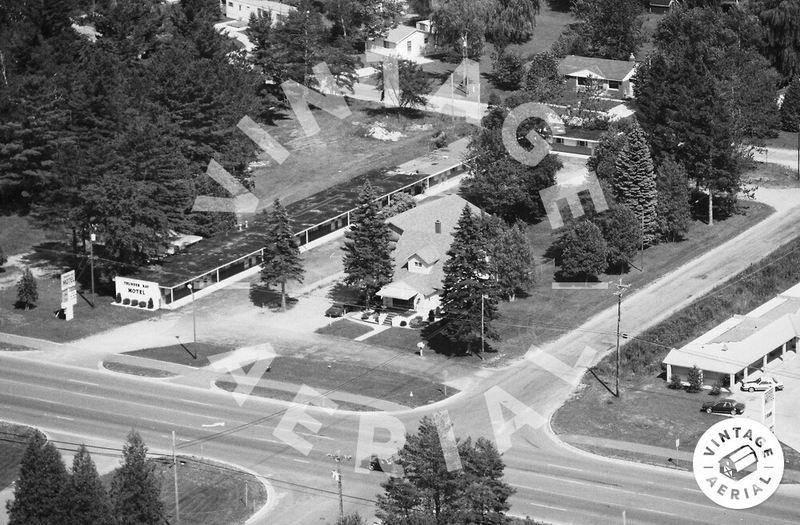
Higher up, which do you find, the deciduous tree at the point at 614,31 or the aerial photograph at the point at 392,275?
the deciduous tree at the point at 614,31

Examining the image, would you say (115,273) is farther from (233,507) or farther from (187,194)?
(233,507)

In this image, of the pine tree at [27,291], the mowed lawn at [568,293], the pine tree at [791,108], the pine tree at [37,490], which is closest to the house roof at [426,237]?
the mowed lawn at [568,293]

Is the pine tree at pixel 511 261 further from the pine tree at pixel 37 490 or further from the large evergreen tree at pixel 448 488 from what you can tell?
the pine tree at pixel 37 490

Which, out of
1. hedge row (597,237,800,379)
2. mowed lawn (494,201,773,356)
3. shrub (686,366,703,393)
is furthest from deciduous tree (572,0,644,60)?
shrub (686,366,703,393)

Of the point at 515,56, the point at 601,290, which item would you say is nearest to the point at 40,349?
the point at 601,290

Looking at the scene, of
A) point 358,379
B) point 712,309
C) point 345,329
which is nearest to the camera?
point 358,379

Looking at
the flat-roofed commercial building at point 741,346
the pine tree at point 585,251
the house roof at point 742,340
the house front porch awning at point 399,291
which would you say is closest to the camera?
the flat-roofed commercial building at point 741,346

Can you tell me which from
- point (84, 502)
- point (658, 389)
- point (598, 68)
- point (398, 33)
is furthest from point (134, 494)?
point (398, 33)

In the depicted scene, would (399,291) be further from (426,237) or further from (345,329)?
(426,237)
